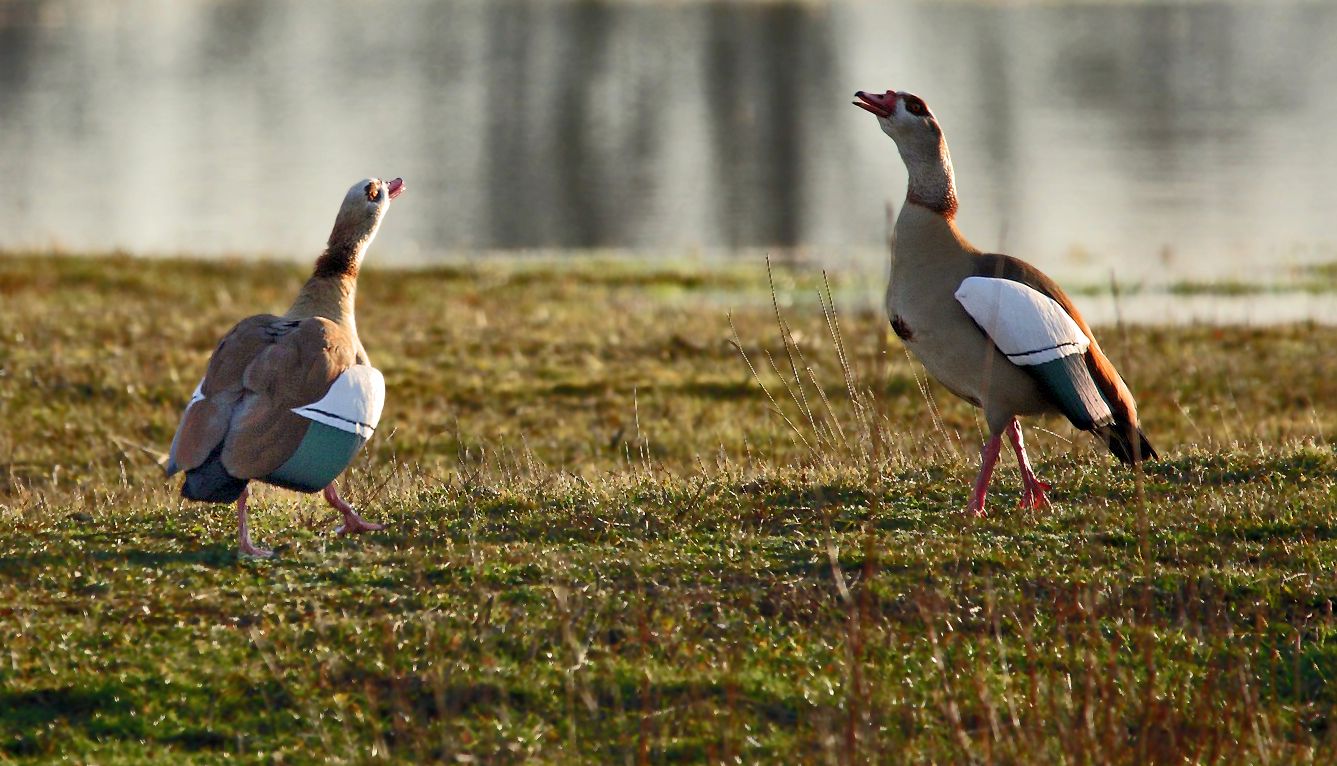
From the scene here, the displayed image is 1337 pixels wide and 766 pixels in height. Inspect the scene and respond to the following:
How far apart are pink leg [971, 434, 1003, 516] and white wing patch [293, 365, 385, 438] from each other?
10.6 feet

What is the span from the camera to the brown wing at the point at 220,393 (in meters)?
7.34

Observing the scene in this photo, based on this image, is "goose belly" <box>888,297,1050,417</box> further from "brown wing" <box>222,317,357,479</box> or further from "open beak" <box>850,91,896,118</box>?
"brown wing" <box>222,317,357,479</box>

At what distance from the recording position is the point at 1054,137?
7294cm

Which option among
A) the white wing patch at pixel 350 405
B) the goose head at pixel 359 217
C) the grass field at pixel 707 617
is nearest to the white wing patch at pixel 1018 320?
the grass field at pixel 707 617

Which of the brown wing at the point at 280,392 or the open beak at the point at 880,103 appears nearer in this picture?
the brown wing at the point at 280,392

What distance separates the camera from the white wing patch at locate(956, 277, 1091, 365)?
8031mm

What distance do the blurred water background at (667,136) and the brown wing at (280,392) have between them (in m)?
Answer: 6.55

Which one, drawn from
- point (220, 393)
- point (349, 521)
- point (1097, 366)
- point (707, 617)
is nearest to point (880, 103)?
point (1097, 366)

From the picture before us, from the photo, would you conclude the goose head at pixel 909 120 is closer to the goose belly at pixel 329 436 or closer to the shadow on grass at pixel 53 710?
the goose belly at pixel 329 436

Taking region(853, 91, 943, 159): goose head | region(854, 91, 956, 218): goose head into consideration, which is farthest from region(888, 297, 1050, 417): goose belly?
region(853, 91, 943, 159): goose head

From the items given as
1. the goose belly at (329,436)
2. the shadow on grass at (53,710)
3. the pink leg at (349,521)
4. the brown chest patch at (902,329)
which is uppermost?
the brown chest patch at (902,329)

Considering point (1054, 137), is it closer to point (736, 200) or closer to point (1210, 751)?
point (736, 200)

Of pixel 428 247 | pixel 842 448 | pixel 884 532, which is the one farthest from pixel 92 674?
pixel 428 247

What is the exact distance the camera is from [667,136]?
73.2 m
